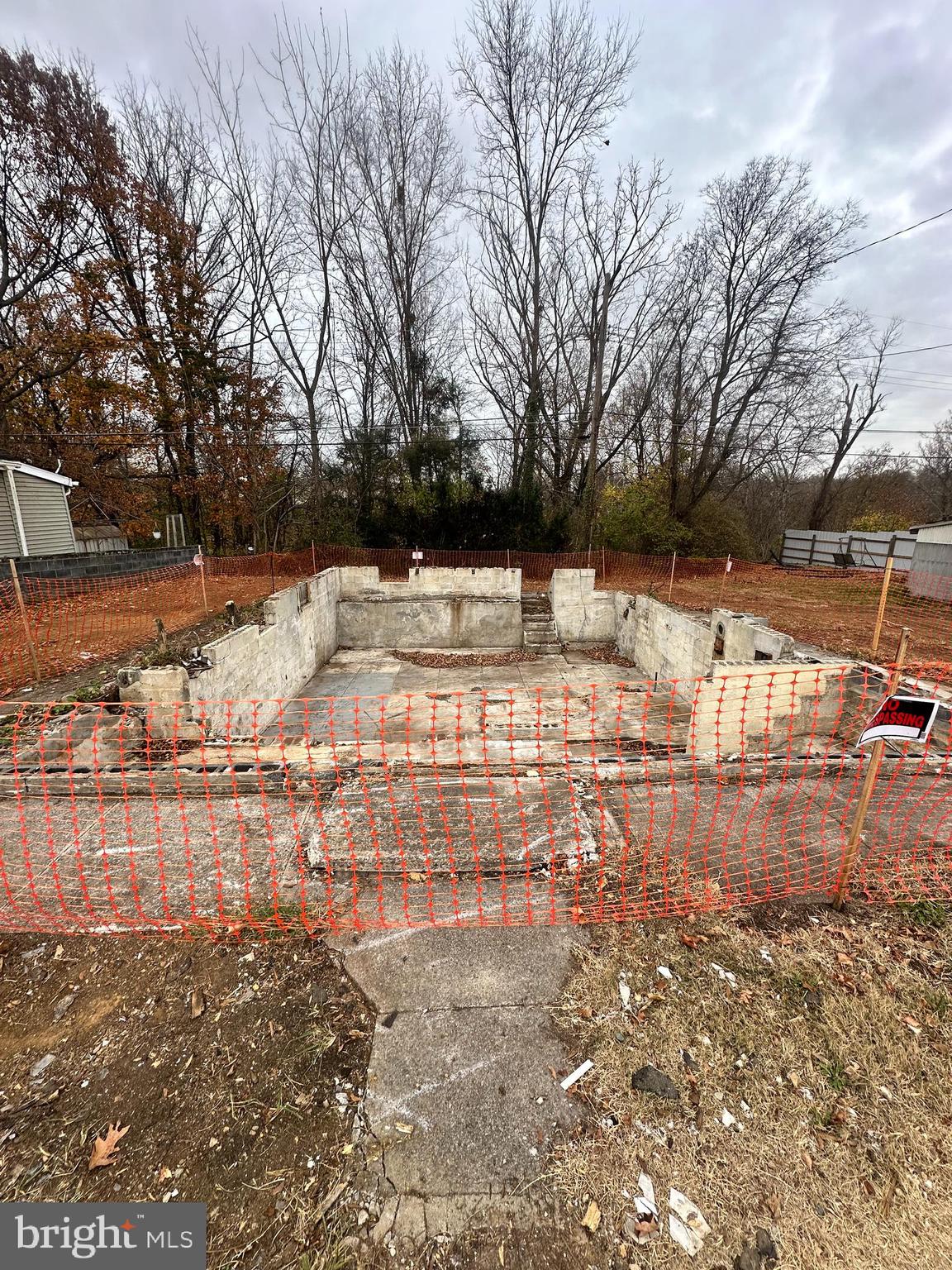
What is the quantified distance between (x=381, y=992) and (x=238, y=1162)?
783 millimetres

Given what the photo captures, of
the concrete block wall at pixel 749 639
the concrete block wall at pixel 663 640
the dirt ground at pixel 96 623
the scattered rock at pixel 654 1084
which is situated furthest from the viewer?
the concrete block wall at pixel 663 640

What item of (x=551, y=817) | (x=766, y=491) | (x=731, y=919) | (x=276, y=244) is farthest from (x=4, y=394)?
(x=766, y=491)

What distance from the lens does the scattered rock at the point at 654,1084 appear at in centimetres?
201

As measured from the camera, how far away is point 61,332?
48.2 ft

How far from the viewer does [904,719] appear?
2566mm

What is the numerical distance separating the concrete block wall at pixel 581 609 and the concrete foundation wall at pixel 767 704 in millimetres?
6957

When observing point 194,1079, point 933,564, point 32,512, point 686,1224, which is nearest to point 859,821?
point 686,1224

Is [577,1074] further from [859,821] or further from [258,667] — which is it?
[258,667]

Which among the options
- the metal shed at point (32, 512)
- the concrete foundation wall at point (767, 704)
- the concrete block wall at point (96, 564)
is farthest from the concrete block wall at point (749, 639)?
the metal shed at point (32, 512)

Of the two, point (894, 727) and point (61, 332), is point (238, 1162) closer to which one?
point (894, 727)

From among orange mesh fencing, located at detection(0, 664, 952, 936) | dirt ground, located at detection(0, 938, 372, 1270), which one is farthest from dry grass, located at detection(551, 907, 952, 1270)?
dirt ground, located at detection(0, 938, 372, 1270)

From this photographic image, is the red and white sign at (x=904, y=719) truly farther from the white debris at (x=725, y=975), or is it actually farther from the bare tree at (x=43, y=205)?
the bare tree at (x=43, y=205)

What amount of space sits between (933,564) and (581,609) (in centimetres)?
970

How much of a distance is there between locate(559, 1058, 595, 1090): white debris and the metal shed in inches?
631
